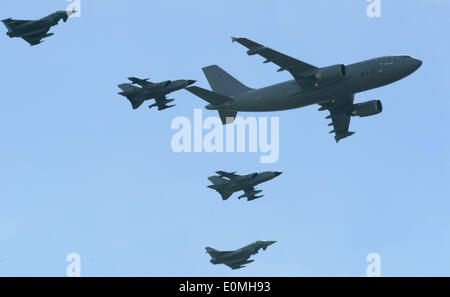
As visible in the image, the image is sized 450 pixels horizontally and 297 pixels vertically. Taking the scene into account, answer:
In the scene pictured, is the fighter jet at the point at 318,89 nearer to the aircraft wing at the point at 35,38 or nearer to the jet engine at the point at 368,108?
the jet engine at the point at 368,108

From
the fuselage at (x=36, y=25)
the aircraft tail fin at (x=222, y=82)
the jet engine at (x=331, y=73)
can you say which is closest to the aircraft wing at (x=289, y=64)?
the jet engine at (x=331, y=73)

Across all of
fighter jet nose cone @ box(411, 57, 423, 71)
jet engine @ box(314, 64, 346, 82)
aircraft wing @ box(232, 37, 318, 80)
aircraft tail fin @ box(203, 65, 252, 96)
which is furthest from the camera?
aircraft tail fin @ box(203, 65, 252, 96)

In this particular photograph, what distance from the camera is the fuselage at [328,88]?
7675 centimetres

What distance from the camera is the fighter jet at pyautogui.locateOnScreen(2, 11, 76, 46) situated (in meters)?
79.9

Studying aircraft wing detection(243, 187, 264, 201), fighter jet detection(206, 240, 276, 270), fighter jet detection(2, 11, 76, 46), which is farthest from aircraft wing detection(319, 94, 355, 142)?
fighter jet detection(2, 11, 76, 46)

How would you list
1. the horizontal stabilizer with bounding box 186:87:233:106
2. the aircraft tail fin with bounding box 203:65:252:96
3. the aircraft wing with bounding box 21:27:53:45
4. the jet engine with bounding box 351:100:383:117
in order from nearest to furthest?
1. the aircraft wing with bounding box 21:27:53:45
2. the horizontal stabilizer with bounding box 186:87:233:106
3. the jet engine with bounding box 351:100:383:117
4. the aircraft tail fin with bounding box 203:65:252:96

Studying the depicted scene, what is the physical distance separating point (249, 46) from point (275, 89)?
6647 mm

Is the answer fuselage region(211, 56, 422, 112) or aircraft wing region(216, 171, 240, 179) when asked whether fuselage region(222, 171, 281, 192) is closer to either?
aircraft wing region(216, 171, 240, 179)

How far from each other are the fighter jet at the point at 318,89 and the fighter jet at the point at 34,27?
15290mm

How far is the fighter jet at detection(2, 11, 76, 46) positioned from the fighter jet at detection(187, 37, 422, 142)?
15.3 m

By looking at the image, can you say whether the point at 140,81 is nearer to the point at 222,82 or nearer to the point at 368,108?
the point at 222,82

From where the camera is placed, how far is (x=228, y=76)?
91375mm
